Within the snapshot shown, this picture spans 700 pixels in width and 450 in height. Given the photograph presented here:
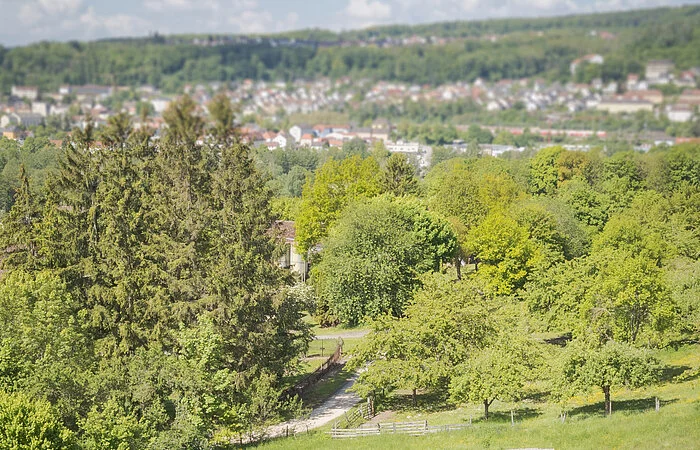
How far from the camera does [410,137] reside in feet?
454

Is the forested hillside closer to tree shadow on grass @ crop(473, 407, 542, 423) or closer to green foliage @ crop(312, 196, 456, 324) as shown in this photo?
green foliage @ crop(312, 196, 456, 324)

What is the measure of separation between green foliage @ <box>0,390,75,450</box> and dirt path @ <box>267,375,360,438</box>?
8511mm

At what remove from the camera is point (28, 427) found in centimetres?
2278

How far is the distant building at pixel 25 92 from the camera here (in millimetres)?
94562

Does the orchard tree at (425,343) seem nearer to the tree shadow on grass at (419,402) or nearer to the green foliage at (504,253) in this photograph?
the tree shadow on grass at (419,402)

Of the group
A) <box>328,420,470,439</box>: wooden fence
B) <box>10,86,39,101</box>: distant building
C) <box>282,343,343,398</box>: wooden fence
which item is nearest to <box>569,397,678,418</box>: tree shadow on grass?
<box>328,420,470,439</box>: wooden fence

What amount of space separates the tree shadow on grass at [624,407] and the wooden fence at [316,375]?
35.7 ft

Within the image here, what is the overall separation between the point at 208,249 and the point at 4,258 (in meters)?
9.55

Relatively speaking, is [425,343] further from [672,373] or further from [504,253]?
[504,253]

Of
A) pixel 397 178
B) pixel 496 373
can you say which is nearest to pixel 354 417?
pixel 496 373

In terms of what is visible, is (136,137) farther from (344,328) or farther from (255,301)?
(344,328)

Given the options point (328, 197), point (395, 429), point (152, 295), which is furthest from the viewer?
point (328, 197)

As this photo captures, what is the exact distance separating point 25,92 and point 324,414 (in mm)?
76785

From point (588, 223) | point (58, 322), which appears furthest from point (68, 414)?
point (588, 223)
